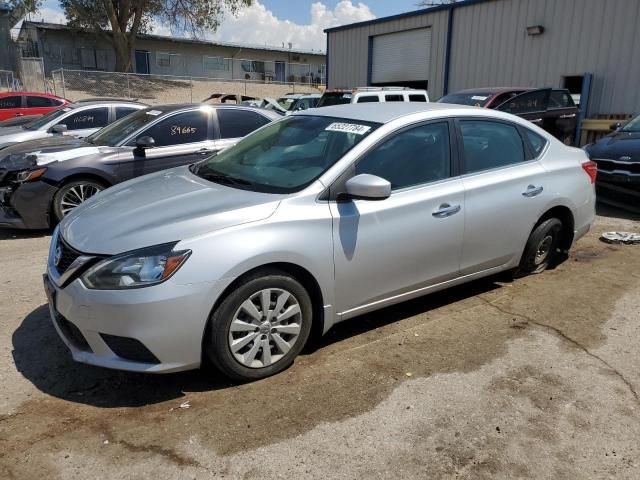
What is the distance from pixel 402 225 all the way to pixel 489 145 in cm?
129

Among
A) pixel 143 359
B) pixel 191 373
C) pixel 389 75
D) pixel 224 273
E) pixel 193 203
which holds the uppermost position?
pixel 389 75

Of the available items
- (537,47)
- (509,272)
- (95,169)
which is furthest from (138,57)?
(509,272)

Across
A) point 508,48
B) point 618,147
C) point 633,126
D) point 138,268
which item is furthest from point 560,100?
point 138,268

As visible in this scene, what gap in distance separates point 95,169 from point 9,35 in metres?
35.2

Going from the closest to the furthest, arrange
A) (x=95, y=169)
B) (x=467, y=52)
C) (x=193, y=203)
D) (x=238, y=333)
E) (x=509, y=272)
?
1. (x=238, y=333)
2. (x=193, y=203)
3. (x=509, y=272)
4. (x=95, y=169)
5. (x=467, y=52)

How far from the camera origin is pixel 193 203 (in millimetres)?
3289

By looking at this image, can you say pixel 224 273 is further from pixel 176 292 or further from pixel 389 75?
pixel 389 75

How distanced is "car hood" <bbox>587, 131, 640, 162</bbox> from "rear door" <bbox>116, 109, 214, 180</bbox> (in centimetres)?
572

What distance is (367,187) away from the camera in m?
3.26

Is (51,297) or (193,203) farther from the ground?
(193,203)

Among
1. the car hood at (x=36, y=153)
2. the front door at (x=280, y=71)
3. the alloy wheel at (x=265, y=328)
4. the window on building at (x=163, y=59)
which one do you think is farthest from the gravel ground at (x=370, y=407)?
the front door at (x=280, y=71)

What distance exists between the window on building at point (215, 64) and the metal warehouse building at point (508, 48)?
1919 cm

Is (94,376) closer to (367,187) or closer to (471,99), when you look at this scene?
A: (367,187)

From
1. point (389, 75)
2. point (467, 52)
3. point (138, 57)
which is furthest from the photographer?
point (138, 57)
